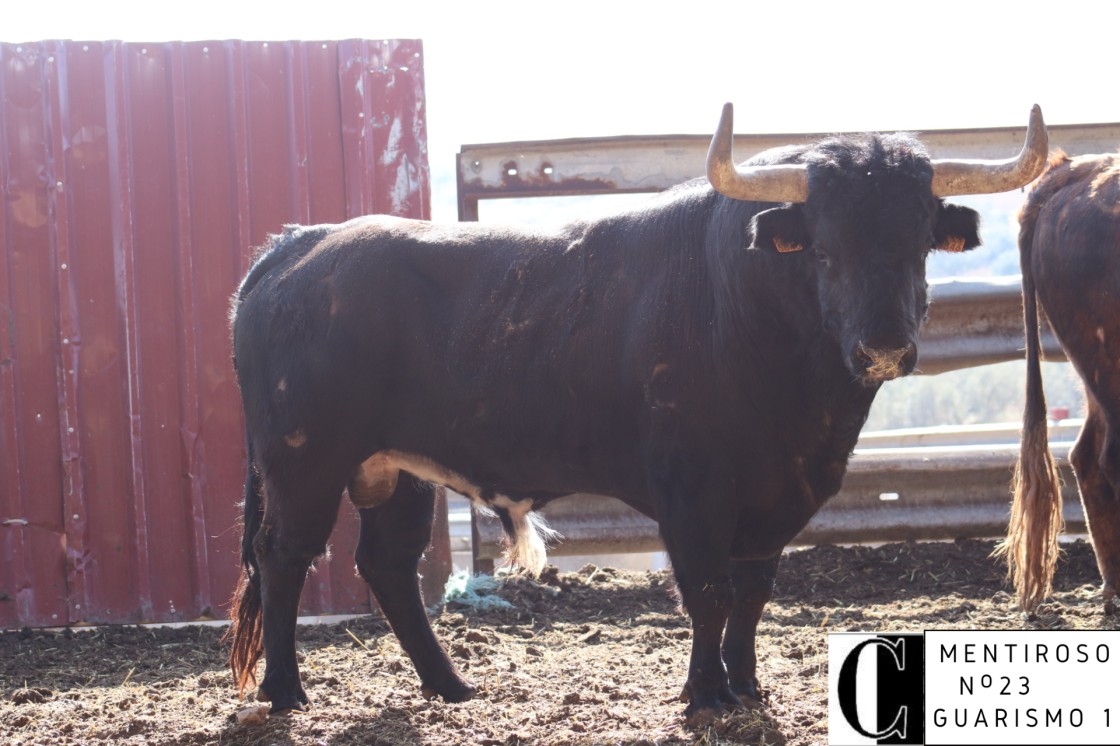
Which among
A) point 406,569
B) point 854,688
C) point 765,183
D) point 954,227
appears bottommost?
point 854,688

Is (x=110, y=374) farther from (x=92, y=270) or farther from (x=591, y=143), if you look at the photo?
(x=591, y=143)

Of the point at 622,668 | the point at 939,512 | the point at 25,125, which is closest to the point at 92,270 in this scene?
the point at 25,125

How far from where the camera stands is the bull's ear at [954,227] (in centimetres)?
428

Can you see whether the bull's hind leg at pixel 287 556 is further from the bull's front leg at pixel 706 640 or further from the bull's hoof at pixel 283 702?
the bull's front leg at pixel 706 640

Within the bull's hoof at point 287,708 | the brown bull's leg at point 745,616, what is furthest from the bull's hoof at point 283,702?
the brown bull's leg at point 745,616

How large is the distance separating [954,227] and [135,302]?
4.82 metres

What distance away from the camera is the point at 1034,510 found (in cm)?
590

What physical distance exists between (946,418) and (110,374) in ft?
105

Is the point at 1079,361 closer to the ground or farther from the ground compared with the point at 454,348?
closer to the ground

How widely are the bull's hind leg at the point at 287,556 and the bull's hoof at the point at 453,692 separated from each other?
0.52 m

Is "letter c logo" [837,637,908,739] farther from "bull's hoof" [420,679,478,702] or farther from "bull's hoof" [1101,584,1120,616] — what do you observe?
"bull's hoof" [1101,584,1120,616]

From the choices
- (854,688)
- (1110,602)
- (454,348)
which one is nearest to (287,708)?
(454,348)

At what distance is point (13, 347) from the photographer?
7.07 metres

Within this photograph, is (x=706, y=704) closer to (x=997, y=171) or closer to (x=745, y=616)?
(x=745, y=616)
